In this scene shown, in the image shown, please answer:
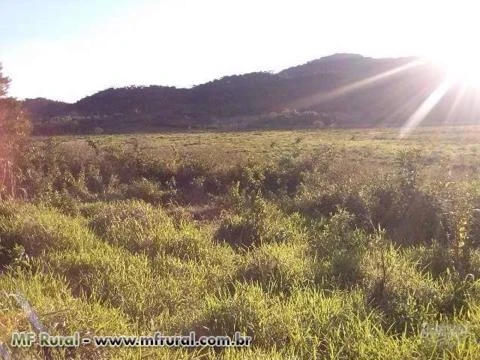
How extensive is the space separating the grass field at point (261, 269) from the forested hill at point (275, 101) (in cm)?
5178

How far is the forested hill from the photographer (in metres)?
67.1

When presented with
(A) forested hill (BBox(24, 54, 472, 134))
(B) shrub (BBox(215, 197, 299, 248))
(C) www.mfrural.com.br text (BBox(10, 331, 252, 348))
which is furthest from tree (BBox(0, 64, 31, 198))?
(A) forested hill (BBox(24, 54, 472, 134))

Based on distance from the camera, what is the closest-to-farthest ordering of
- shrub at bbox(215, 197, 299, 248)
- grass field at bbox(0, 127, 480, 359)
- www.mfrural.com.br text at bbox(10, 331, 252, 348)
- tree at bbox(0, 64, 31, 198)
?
www.mfrural.com.br text at bbox(10, 331, 252, 348)
grass field at bbox(0, 127, 480, 359)
shrub at bbox(215, 197, 299, 248)
tree at bbox(0, 64, 31, 198)

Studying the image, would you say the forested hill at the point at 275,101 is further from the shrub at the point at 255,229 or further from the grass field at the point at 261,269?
the shrub at the point at 255,229

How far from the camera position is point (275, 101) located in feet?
289

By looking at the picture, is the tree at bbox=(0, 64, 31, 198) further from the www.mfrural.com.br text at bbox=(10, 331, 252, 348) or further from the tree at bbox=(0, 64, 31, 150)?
the www.mfrural.com.br text at bbox=(10, 331, 252, 348)

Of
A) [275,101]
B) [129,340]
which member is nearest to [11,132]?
[129,340]

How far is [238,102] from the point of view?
9012cm

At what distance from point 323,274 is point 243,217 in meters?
2.72

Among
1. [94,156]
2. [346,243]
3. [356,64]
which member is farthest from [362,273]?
[356,64]

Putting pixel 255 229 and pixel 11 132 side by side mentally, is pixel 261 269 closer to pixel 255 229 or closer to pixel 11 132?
pixel 255 229

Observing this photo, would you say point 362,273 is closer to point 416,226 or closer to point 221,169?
point 416,226

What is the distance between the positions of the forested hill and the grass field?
51.8 metres

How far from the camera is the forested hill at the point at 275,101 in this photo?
67125mm
